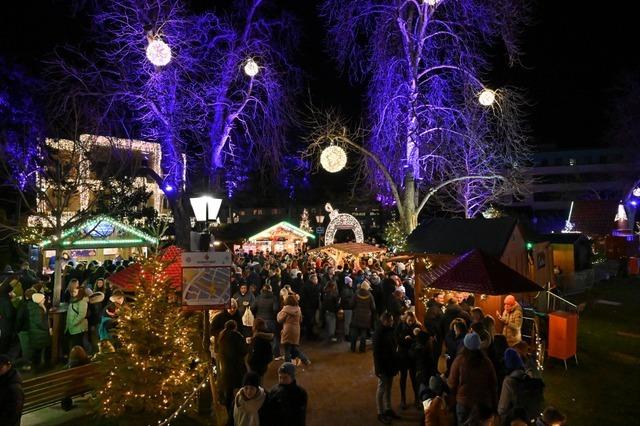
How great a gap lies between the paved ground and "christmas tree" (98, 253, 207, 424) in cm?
87

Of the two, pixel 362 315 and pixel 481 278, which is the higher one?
pixel 481 278

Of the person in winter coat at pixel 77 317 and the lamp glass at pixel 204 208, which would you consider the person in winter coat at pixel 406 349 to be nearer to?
the lamp glass at pixel 204 208

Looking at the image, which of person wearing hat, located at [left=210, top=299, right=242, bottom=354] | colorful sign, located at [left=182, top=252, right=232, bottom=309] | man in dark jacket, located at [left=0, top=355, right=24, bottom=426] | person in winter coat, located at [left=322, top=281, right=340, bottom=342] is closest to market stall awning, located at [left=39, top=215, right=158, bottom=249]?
person in winter coat, located at [left=322, top=281, right=340, bottom=342]

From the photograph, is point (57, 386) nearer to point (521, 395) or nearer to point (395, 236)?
point (521, 395)

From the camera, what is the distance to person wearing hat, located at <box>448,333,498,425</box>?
533 cm

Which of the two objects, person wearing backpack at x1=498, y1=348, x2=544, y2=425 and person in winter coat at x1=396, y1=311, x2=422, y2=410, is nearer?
person wearing backpack at x1=498, y1=348, x2=544, y2=425

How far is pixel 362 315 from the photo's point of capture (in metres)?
10.0

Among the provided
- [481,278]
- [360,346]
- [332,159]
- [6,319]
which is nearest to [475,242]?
[481,278]

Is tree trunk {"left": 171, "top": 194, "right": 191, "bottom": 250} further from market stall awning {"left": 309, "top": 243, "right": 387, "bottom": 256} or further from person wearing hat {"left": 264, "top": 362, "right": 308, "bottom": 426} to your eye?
person wearing hat {"left": 264, "top": 362, "right": 308, "bottom": 426}

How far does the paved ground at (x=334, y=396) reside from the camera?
22.2 feet

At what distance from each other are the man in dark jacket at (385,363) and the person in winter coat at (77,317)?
19.4 ft

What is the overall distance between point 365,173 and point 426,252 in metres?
6.63

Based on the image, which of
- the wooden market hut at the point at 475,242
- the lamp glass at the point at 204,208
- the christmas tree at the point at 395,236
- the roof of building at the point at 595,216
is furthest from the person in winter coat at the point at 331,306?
the roof of building at the point at 595,216

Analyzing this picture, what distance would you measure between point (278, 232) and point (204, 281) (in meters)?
25.3
